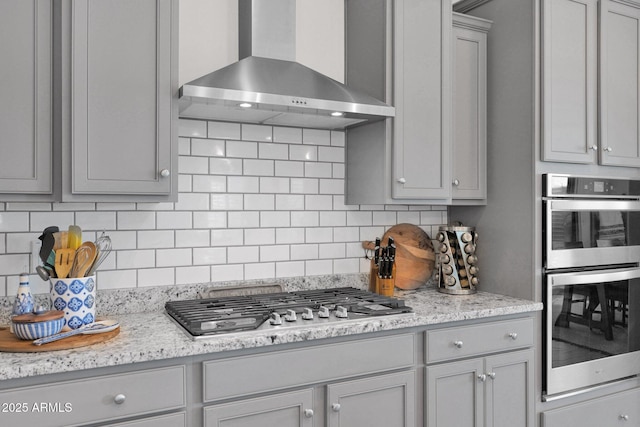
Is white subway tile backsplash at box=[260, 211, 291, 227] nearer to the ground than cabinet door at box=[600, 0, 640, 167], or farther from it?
nearer to the ground

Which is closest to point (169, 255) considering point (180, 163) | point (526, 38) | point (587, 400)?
point (180, 163)

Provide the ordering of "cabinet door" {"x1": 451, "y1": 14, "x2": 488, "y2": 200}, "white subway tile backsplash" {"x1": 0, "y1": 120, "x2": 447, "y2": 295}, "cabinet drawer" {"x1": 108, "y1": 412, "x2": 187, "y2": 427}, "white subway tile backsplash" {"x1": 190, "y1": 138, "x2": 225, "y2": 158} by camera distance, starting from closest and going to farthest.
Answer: "cabinet drawer" {"x1": 108, "y1": 412, "x2": 187, "y2": 427} < "white subway tile backsplash" {"x1": 0, "y1": 120, "x2": 447, "y2": 295} < "white subway tile backsplash" {"x1": 190, "y1": 138, "x2": 225, "y2": 158} < "cabinet door" {"x1": 451, "y1": 14, "x2": 488, "y2": 200}

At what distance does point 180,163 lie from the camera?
2443 mm

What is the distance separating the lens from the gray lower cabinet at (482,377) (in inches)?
91.2

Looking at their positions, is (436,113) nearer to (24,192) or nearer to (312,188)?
(312,188)

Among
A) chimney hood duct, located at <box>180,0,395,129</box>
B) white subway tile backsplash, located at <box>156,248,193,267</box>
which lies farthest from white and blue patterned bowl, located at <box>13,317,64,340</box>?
chimney hood duct, located at <box>180,0,395,129</box>

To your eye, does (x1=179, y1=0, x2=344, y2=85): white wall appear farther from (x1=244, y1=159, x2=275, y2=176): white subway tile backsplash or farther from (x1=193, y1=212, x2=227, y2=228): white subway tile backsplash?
(x1=193, y1=212, x2=227, y2=228): white subway tile backsplash

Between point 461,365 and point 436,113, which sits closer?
point 461,365

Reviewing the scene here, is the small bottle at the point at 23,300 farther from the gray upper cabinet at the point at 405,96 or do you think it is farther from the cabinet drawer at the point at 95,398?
the gray upper cabinet at the point at 405,96

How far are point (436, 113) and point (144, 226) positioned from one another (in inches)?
59.7

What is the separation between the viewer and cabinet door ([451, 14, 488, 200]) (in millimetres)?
2863

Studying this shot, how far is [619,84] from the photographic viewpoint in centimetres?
294

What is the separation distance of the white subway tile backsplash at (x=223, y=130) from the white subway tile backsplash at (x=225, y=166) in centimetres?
11

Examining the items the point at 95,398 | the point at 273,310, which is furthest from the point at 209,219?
the point at 95,398
